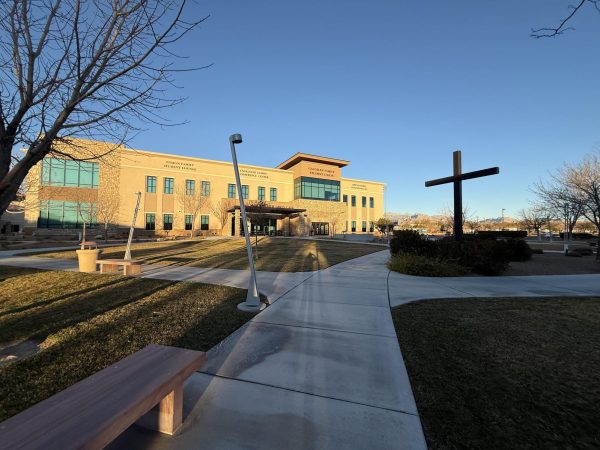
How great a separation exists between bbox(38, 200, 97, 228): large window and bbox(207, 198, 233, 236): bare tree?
14600 millimetres

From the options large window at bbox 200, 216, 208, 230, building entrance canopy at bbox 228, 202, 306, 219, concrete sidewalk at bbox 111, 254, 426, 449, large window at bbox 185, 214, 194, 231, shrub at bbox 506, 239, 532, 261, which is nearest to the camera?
concrete sidewalk at bbox 111, 254, 426, 449

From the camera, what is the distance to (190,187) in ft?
143

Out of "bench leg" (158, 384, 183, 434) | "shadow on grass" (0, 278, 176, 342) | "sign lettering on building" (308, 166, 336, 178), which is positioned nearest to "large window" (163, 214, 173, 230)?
"sign lettering on building" (308, 166, 336, 178)

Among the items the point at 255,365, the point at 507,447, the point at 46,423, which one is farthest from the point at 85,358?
the point at 507,447

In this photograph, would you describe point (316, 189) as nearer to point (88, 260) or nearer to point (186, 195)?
point (186, 195)

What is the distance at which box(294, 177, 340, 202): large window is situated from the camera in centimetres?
4838

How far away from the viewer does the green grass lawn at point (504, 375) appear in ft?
7.86

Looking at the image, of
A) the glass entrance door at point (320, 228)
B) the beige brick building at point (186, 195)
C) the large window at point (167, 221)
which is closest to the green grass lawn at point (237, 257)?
the beige brick building at point (186, 195)

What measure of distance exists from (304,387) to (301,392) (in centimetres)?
10

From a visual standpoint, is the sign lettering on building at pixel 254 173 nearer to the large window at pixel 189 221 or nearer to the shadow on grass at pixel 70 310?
the large window at pixel 189 221

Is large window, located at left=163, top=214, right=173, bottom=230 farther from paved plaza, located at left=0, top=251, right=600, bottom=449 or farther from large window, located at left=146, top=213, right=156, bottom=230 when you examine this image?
paved plaza, located at left=0, top=251, right=600, bottom=449

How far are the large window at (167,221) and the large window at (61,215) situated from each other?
8.13 metres

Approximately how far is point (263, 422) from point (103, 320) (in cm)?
404

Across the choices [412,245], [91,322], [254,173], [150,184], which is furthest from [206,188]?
[91,322]
